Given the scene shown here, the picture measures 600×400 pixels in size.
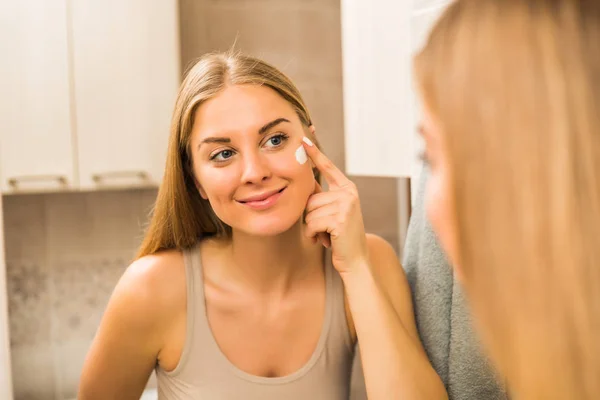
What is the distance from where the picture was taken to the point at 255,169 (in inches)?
39.3

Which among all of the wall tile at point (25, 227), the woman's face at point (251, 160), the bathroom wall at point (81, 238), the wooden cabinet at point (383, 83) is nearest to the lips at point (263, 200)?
the woman's face at point (251, 160)

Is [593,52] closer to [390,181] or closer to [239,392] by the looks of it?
[239,392]

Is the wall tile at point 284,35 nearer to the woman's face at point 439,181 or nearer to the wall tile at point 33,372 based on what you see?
the wall tile at point 33,372

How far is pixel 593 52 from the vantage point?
0.49m

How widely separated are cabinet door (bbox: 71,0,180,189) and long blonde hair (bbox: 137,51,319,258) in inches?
21.4

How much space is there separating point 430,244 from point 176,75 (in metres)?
0.94

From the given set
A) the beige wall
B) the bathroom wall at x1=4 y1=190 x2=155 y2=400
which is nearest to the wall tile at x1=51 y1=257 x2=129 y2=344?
the bathroom wall at x1=4 y1=190 x2=155 y2=400

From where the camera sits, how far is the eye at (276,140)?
40.9 inches

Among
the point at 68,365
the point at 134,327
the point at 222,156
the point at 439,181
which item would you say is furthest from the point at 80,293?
the point at 439,181

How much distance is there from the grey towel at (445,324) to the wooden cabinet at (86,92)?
2.84 feet

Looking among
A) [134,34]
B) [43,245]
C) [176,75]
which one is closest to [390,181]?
[176,75]

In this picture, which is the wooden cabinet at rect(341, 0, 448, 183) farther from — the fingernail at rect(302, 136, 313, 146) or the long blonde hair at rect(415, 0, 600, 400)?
the long blonde hair at rect(415, 0, 600, 400)

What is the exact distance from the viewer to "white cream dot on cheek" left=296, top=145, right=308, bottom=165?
1.05 m

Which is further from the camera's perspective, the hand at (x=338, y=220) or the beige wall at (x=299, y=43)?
the beige wall at (x=299, y=43)
